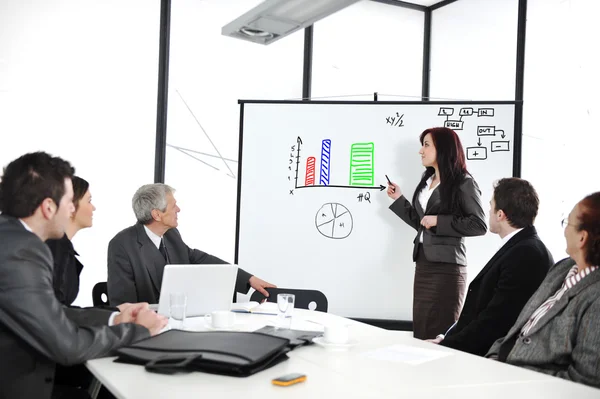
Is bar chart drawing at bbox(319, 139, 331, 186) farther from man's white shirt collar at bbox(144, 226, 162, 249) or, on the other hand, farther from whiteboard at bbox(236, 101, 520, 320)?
man's white shirt collar at bbox(144, 226, 162, 249)

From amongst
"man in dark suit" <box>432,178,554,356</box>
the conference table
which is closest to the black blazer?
the conference table

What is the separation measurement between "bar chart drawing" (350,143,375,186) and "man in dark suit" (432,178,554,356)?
1559 millimetres

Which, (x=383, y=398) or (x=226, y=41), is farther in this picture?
(x=226, y=41)

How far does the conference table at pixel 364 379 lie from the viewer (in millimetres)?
1564

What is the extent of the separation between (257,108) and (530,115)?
196cm

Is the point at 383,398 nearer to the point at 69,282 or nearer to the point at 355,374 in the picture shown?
the point at 355,374

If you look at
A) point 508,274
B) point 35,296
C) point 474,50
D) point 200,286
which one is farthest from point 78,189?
point 474,50

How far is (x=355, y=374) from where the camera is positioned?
5.79ft

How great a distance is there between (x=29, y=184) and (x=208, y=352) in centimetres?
74

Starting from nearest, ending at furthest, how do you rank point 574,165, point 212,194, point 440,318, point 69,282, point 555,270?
point 555,270 → point 69,282 → point 440,318 → point 574,165 → point 212,194

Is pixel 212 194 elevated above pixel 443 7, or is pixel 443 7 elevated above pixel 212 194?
pixel 443 7

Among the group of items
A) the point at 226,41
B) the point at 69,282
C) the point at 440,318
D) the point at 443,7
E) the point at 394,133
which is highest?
the point at 443,7

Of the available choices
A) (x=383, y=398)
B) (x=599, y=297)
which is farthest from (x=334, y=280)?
(x=383, y=398)

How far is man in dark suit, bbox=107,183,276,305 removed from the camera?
3143 millimetres
